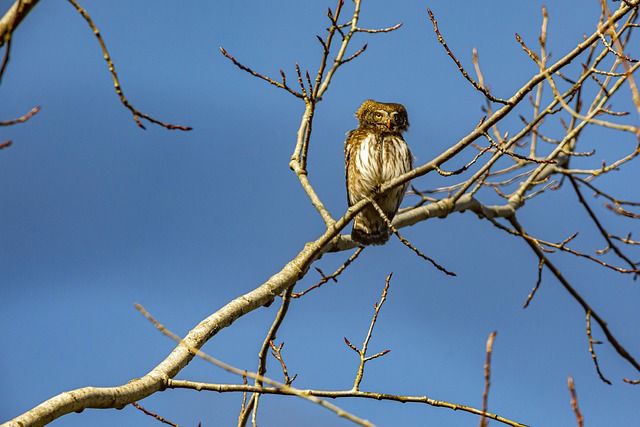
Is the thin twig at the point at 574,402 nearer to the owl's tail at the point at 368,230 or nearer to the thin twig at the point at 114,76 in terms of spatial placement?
the thin twig at the point at 114,76

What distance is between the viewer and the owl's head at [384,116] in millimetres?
6547

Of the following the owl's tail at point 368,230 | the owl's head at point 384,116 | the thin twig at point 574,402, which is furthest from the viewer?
the owl's head at point 384,116

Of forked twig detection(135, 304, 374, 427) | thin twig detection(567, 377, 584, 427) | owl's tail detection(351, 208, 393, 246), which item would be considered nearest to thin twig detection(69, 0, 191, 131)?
forked twig detection(135, 304, 374, 427)

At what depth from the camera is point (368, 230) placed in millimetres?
6188

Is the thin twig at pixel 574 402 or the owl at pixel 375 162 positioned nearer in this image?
the thin twig at pixel 574 402

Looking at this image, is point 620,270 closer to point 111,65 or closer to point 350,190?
point 350,190

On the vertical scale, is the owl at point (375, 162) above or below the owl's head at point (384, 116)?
below

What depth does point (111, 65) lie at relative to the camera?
2.55 metres

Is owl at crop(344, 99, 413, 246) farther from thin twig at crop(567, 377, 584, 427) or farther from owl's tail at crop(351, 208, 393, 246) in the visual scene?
thin twig at crop(567, 377, 584, 427)

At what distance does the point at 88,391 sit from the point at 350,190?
12.5ft

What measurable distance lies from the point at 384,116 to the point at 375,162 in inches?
22.6

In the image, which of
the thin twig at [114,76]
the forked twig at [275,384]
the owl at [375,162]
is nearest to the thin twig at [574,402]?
the forked twig at [275,384]

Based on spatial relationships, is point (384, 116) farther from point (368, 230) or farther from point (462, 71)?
point (462, 71)

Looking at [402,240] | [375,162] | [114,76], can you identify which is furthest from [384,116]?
[114,76]
